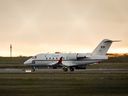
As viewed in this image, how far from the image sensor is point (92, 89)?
52688 millimetres

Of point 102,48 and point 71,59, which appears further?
point 102,48

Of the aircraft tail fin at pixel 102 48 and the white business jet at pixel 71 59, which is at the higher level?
the aircraft tail fin at pixel 102 48

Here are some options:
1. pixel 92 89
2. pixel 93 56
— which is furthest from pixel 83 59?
pixel 92 89

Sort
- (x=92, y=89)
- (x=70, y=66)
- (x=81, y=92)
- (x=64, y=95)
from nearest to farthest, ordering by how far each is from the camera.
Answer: (x=64, y=95) → (x=81, y=92) → (x=92, y=89) → (x=70, y=66)

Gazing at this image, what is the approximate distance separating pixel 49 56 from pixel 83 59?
7531 mm

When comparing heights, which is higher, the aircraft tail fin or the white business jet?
the aircraft tail fin

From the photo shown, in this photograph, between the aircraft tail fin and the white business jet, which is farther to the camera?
the aircraft tail fin

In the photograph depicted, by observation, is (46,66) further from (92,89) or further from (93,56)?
(92,89)

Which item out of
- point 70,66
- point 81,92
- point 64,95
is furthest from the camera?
point 70,66

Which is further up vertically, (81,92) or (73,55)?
(73,55)

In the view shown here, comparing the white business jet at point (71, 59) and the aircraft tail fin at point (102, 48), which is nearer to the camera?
the white business jet at point (71, 59)

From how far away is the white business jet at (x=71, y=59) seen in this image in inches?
4653

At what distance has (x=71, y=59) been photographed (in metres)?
119

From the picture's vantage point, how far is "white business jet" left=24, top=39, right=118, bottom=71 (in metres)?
118
